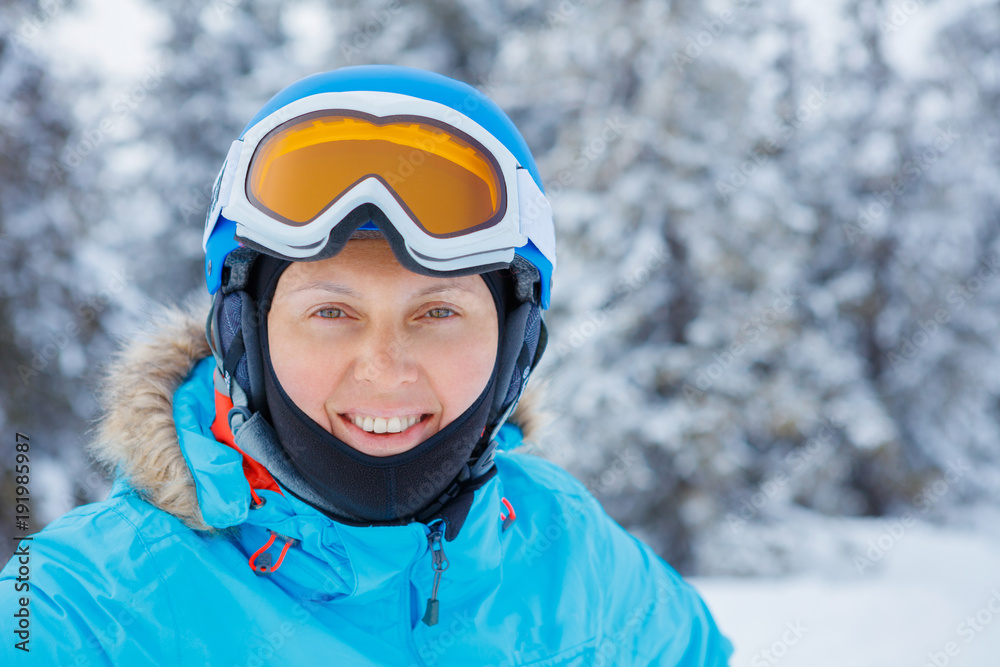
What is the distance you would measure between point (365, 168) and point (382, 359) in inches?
19.1

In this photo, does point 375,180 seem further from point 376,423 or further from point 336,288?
point 376,423

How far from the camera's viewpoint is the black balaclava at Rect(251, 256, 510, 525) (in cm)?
154

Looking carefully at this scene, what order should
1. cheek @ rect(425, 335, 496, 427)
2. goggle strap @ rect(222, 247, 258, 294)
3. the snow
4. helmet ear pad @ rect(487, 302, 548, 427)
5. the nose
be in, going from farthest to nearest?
the snow, helmet ear pad @ rect(487, 302, 548, 427), goggle strap @ rect(222, 247, 258, 294), cheek @ rect(425, 335, 496, 427), the nose

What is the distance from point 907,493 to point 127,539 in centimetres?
1354

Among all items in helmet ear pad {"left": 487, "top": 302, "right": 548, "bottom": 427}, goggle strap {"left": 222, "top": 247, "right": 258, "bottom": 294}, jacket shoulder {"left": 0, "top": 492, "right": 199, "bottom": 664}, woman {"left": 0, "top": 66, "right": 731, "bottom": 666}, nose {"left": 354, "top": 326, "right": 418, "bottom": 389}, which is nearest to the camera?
jacket shoulder {"left": 0, "top": 492, "right": 199, "bottom": 664}

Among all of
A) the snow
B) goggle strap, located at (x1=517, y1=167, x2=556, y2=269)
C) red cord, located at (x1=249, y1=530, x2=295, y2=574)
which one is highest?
goggle strap, located at (x1=517, y1=167, x2=556, y2=269)

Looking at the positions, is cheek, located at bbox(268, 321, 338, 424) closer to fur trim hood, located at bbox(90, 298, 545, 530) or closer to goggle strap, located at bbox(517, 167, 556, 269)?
fur trim hood, located at bbox(90, 298, 545, 530)

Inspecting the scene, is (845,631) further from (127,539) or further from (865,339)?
(865,339)

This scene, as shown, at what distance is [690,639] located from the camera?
2.01 metres

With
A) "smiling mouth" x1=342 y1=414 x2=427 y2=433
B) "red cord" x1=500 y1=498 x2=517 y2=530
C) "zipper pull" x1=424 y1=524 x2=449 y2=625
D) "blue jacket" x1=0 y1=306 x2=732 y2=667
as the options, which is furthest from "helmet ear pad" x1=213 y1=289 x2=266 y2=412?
"red cord" x1=500 y1=498 x2=517 y2=530

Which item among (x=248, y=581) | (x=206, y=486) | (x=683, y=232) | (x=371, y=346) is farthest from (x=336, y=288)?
(x=683, y=232)

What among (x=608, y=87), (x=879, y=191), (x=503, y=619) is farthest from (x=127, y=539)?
(x=879, y=191)

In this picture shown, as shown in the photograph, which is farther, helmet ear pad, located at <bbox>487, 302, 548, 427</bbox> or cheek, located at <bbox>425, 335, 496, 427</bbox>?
helmet ear pad, located at <bbox>487, 302, 548, 427</bbox>

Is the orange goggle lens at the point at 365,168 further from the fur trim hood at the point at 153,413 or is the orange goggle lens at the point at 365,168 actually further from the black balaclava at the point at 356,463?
the fur trim hood at the point at 153,413
